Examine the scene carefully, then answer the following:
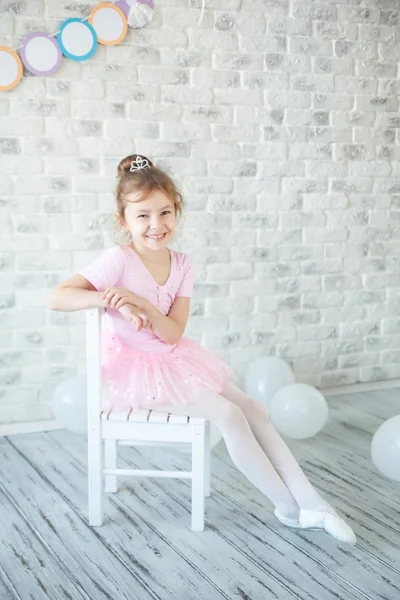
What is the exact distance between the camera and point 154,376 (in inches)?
90.2

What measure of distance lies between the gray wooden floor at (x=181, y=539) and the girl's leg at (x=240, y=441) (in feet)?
0.53

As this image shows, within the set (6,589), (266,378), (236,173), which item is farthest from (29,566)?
(236,173)

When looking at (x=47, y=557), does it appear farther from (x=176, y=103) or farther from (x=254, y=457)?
(x=176, y=103)

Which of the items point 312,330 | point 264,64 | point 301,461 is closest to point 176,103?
point 264,64

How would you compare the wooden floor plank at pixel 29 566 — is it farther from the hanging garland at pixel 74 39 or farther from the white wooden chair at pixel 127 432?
the hanging garland at pixel 74 39

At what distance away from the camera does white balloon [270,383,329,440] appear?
2988 millimetres

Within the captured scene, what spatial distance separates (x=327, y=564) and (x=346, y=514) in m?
0.37

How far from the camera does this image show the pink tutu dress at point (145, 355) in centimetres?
228

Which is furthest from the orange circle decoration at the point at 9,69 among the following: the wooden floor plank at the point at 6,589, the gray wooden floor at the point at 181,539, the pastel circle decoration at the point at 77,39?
the wooden floor plank at the point at 6,589

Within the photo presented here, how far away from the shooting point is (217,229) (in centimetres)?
352

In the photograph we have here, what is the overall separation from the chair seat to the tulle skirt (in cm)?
2

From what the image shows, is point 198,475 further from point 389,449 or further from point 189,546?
point 389,449

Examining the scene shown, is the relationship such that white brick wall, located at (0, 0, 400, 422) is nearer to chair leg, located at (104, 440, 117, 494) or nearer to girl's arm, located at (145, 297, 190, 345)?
chair leg, located at (104, 440, 117, 494)

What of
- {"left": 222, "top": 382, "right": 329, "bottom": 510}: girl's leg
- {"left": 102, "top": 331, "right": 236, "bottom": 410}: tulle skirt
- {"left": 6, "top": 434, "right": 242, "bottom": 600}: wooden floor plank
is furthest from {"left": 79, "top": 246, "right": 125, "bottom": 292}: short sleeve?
{"left": 6, "top": 434, "right": 242, "bottom": 600}: wooden floor plank
